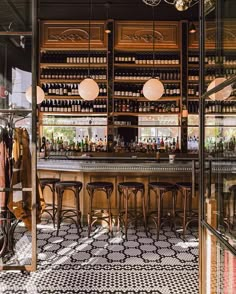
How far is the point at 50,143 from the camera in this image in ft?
23.5

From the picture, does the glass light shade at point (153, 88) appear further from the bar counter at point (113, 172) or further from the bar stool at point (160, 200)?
the bar stool at point (160, 200)

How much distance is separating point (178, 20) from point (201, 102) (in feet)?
17.8

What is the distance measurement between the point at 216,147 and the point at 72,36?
18.1 feet

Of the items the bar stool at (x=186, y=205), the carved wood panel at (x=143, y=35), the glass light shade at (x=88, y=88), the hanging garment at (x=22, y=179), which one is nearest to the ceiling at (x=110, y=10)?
the carved wood panel at (x=143, y=35)

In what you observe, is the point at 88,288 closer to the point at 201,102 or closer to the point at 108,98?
the point at 201,102

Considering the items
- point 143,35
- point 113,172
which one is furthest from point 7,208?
point 143,35

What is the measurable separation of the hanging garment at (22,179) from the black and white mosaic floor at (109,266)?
0.58m

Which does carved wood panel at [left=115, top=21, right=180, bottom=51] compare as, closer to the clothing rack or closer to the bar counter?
the bar counter

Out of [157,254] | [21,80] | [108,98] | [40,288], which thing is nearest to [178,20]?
[108,98]

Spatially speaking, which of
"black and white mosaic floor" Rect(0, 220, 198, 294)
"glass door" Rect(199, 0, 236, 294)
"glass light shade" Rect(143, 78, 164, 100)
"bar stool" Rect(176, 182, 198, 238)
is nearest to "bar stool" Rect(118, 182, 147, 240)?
"black and white mosaic floor" Rect(0, 220, 198, 294)

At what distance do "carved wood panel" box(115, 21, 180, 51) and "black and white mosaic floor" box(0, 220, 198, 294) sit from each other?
4.05 meters

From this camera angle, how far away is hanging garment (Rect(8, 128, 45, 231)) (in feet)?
9.29

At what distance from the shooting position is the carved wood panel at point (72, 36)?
6593 mm

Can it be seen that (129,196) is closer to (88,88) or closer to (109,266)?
(109,266)
